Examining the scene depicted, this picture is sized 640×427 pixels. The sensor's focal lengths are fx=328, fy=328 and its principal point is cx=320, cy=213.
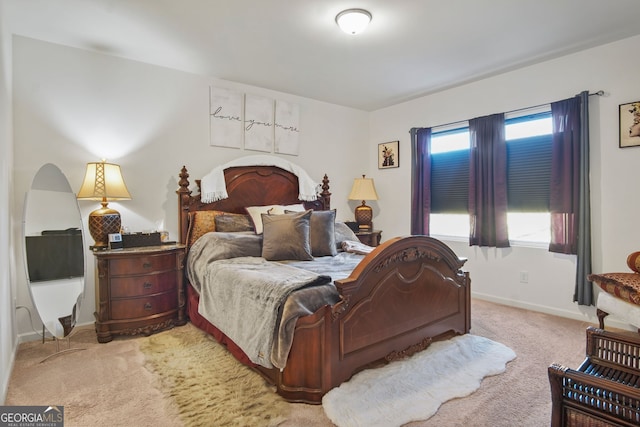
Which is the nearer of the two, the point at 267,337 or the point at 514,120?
the point at 267,337

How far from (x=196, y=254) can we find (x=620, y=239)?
3.85m

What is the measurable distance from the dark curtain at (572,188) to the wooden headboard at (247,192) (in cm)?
267

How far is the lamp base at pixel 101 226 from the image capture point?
2848 mm

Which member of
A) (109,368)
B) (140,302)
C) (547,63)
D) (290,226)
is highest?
(547,63)

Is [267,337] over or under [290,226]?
under

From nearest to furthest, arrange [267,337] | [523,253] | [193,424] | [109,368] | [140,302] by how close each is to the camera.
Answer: [193,424], [267,337], [109,368], [140,302], [523,253]

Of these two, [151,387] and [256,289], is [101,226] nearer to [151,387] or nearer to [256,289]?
[151,387]

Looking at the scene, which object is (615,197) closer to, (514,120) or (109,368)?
(514,120)

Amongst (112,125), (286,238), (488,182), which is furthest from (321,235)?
(112,125)

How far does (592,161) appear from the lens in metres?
3.10

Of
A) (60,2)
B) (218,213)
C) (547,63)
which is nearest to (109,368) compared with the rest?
(218,213)

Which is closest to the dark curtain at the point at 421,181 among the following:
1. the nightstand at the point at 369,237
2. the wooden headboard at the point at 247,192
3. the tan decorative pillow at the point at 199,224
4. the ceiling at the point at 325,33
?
the nightstand at the point at 369,237

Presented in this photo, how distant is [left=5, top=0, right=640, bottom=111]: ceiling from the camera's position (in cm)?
239

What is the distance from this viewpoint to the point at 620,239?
9.70ft
